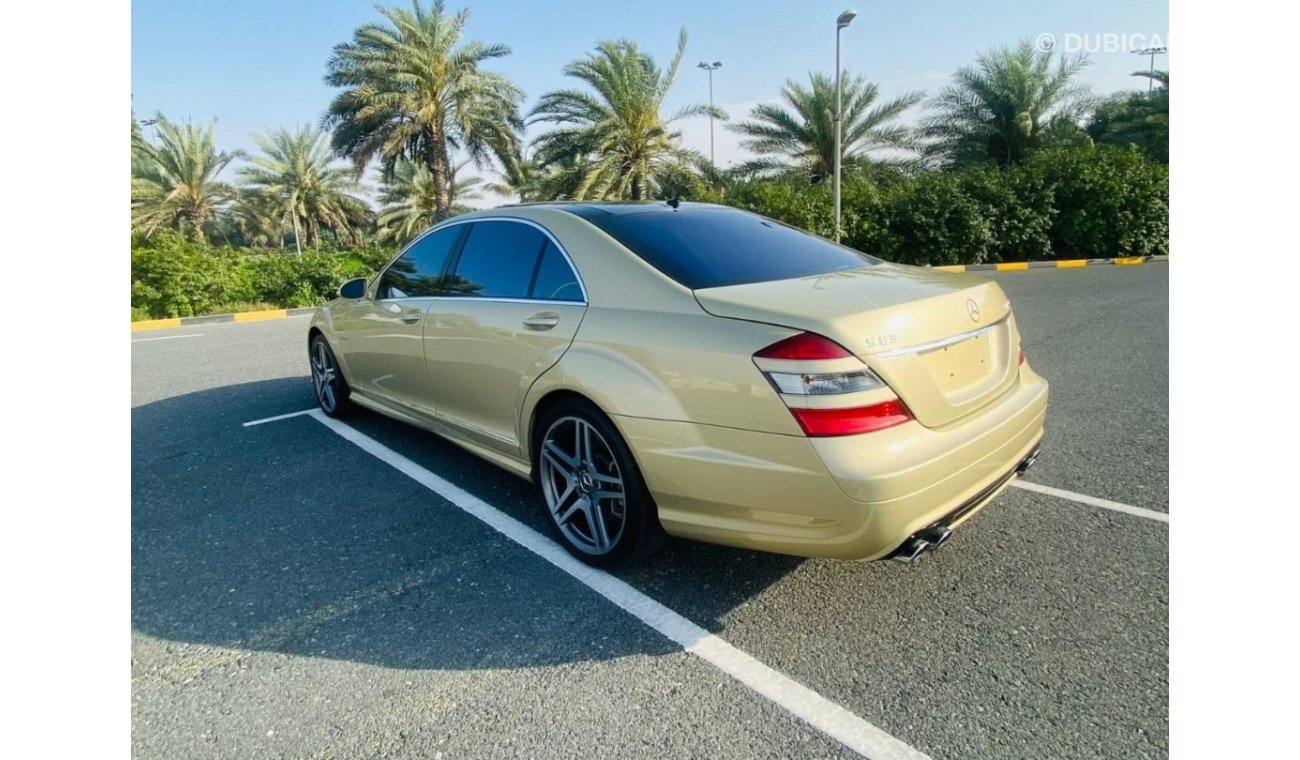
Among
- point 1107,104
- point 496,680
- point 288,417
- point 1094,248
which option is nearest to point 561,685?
point 496,680

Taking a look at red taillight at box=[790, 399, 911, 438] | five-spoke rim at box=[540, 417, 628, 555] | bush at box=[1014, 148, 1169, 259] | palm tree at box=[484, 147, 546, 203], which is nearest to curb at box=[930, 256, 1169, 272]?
bush at box=[1014, 148, 1169, 259]

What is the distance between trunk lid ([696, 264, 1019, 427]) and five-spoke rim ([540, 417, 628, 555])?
79 centimetres

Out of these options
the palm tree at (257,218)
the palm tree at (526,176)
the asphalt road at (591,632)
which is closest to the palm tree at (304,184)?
the palm tree at (257,218)

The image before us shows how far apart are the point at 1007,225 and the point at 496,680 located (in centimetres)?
1902

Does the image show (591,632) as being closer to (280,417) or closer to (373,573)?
(373,573)

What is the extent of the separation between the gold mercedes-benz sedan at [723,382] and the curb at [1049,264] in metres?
15.7

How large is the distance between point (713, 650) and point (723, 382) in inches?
35.6

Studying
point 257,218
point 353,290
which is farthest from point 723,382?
point 257,218

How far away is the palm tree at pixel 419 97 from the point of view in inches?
777

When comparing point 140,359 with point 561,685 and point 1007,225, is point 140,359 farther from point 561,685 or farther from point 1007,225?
point 1007,225

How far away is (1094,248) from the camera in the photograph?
18.5 meters

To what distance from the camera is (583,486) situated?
3.06m

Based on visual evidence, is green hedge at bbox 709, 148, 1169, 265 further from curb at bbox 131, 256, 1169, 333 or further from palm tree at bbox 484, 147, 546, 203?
palm tree at bbox 484, 147, 546, 203

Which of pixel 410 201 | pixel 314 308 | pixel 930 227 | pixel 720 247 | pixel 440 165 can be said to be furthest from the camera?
pixel 410 201
